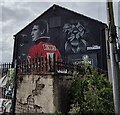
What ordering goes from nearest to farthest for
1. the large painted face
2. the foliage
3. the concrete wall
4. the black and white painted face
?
1. the foliage
2. the concrete wall
3. the black and white painted face
4. the large painted face

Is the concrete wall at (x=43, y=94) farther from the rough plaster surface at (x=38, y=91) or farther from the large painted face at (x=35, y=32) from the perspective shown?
the large painted face at (x=35, y=32)

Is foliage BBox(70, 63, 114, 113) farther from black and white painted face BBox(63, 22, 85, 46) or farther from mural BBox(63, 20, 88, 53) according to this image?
black and white painted face BBox(63, 22, 85, 46)

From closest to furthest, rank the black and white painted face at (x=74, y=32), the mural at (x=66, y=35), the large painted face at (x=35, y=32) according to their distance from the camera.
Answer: the mural at (x=66, y=35), the black and white painted face at (x=74, y=32), the large painted face at (x=35, y=32)

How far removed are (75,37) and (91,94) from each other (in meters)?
16.2

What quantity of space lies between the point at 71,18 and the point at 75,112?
17.9m

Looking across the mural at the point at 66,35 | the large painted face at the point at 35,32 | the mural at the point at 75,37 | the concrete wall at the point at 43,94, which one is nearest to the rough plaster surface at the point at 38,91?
the concrete wall at the point at 43,94

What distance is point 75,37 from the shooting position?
23.8m

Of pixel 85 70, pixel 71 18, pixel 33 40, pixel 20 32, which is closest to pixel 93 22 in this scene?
pixel 71 18

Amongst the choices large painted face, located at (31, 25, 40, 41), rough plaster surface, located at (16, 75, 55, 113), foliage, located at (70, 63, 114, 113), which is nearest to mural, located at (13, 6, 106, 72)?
large painted face, located at (31, 25, 40, 41)

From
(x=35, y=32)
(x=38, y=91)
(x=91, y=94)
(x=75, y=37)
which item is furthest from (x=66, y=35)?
(x=91, y=94)

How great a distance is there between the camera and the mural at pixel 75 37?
2345cm

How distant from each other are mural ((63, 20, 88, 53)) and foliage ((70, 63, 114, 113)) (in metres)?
14.4

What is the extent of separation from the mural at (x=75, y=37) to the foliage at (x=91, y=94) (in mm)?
14357

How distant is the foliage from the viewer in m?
7.76
